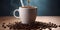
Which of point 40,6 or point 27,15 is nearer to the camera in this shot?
point 27,15

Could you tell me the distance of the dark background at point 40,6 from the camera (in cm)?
184

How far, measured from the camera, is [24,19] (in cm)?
69

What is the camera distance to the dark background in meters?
1.84

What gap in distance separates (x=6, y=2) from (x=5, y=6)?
6cm

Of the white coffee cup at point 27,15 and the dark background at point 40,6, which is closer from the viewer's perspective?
the white coffee cup at point 27,15

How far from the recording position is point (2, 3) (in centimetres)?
184

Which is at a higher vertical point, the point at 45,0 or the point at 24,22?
the point at 45,0

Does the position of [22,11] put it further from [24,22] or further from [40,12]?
[40,12]

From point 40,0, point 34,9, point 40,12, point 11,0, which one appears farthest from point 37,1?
point 34,9

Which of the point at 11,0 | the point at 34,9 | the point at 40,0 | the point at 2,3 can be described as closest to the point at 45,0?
the point at 40,0

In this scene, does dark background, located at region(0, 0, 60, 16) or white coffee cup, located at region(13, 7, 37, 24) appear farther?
dark background, located at region(0, 0, 60, 16)

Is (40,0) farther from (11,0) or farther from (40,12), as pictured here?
(11,0)

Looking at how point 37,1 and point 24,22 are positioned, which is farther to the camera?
point 37,1

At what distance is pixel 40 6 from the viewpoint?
190 cm
